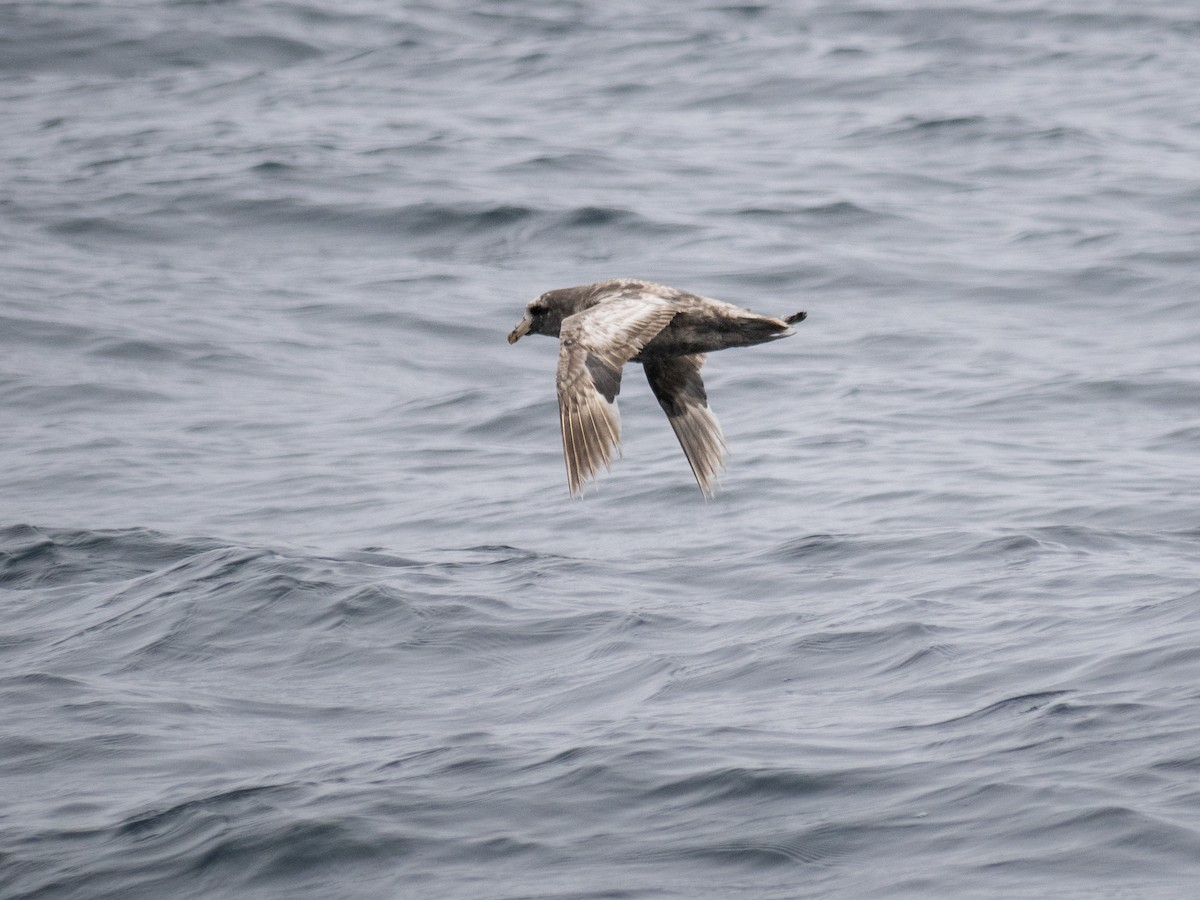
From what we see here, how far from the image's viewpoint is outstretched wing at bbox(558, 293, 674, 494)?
864 centimetres

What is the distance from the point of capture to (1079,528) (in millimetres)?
12219

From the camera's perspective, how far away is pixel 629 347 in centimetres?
906

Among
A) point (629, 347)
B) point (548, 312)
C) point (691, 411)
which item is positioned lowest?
point (691, 411)

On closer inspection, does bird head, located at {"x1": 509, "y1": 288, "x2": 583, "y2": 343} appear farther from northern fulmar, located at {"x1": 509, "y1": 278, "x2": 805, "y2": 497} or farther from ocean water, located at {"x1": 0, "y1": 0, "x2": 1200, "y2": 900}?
ocean water, located at {"x1": 0, "y1": 0, "x2": 1200, "y2": 900}

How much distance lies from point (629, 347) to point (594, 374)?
311 mm

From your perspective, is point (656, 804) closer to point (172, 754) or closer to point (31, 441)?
point (172, 754)

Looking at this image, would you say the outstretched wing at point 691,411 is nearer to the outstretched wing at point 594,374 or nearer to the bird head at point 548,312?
the bird head at point 548,312

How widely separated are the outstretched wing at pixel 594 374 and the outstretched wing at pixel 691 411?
1704mm

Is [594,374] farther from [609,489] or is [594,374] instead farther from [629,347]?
[609,489]

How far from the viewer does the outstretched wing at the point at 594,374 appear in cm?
864

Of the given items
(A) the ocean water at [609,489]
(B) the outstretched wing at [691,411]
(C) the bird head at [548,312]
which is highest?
(C) the bird head at [548,312]

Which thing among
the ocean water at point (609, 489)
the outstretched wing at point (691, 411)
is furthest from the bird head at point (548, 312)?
the ocean water at point (609, 489)

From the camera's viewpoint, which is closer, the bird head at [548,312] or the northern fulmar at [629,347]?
the northern fulmar at [629,347]

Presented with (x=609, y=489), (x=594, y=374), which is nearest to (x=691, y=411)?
(x=594, y=374)
